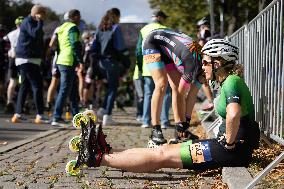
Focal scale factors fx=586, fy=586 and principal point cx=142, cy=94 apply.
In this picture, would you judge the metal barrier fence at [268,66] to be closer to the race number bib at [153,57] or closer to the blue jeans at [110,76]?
the race number bib at [153,57]

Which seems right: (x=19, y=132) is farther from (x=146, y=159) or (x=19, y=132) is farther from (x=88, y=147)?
(x=146, y=159)

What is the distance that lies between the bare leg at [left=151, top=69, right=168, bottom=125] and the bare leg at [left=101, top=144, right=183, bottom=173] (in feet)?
7.12

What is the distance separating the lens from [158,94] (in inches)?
289

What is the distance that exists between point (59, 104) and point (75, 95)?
0.97 meters

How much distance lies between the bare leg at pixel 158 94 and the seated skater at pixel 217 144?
2.11 metres

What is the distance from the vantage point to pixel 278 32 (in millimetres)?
5719

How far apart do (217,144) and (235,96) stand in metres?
0.44

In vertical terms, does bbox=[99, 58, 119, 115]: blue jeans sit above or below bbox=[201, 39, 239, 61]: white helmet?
below

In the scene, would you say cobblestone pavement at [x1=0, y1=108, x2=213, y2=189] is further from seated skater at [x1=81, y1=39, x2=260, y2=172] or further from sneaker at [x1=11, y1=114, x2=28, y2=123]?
sneaker at [x1=11, y1=114, x2=28, y2=123]

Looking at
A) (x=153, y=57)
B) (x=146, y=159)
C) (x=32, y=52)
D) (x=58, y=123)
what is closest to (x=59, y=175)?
(x=146, y=159)

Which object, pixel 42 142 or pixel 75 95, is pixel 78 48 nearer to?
pixel 75 95

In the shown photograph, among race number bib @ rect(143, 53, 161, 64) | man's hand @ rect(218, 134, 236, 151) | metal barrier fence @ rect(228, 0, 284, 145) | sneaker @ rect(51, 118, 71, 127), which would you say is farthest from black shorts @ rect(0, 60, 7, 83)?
man's hand @ rect(218, 134, 236, 151)

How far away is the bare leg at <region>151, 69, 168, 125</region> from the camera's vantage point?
726cm

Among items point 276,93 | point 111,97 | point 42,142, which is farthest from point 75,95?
point 276,93
